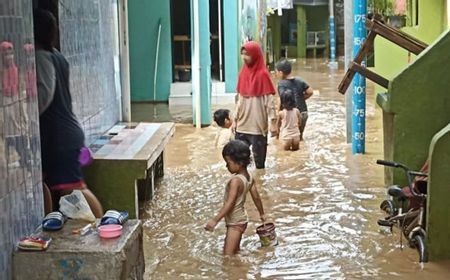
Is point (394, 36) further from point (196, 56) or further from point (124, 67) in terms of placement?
point (196, 56)

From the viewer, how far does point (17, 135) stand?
4402 mm

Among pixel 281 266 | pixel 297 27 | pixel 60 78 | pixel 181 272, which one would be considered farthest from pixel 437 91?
pixel 297 27

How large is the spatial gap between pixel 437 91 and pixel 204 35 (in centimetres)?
600

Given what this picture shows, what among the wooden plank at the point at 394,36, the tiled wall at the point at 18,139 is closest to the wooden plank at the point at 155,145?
the tiled wall at the point at 18,139

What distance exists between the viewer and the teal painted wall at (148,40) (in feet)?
51.3

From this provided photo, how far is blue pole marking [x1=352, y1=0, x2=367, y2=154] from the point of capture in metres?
10.2

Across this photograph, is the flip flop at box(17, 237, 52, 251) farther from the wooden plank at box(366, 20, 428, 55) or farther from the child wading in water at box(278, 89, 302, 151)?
the child wading in water at box(278, 89, 302, 151)

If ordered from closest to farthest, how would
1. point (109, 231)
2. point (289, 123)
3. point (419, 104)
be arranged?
point (109, 231), point (419, 104), point (289, 123)

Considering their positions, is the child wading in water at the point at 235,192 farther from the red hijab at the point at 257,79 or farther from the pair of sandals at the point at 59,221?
the red hijab at the point at 257,79

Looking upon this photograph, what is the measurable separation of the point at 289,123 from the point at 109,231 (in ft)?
21.1

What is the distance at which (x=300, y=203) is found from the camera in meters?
7.90

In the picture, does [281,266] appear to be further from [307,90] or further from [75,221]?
[307,90]

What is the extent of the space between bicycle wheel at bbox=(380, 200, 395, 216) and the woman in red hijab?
7.19 ft

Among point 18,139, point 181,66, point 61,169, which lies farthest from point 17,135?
point 181,66
